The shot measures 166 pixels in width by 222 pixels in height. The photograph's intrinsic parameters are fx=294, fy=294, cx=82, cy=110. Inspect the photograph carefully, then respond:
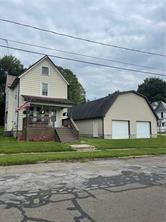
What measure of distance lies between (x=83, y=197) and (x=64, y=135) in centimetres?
1878

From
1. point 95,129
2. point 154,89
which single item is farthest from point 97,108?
point 154,89

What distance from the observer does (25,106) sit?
83.7ft

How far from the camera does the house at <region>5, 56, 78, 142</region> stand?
83.9ft

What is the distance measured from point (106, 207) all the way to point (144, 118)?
2981 centimetres

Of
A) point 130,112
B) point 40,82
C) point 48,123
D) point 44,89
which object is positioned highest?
point 40,82

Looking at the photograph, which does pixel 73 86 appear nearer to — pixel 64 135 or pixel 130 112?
pixel 130 112

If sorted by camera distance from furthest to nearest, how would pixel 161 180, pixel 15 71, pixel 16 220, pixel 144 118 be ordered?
pixel 15 71 → pixel 144 118 → pixel 161 180 → pixel 16 220

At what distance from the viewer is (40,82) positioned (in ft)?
95.8

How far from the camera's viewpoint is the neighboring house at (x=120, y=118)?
32.0 meters

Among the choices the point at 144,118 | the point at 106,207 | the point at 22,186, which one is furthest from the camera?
the point at 144,118

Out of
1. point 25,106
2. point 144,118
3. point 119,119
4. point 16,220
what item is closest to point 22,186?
point 16,220

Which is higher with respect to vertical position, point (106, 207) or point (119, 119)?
point (119, 119)

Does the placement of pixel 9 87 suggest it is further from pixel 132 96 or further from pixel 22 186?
pixel 22 186

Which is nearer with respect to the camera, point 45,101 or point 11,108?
point 45,101
